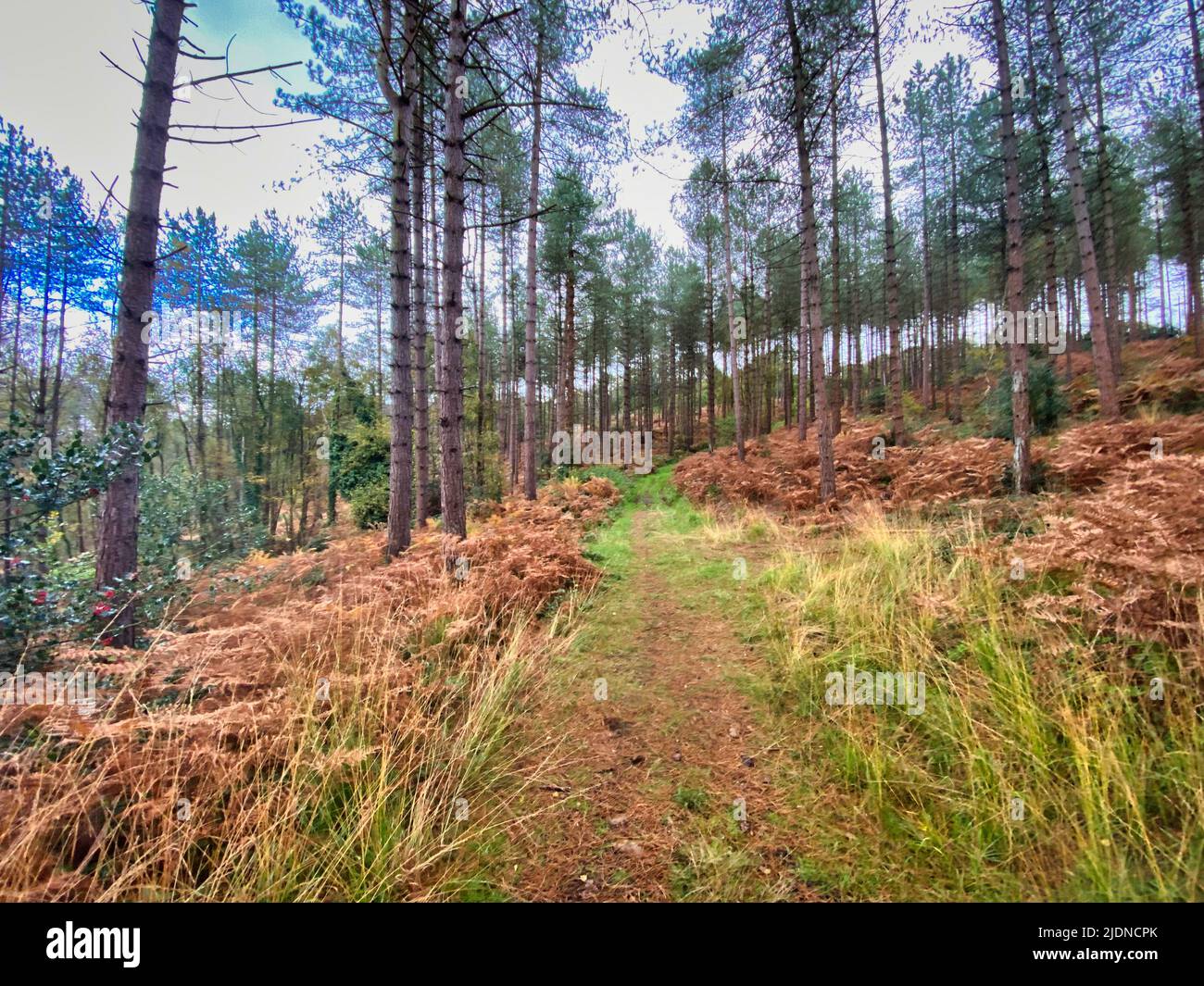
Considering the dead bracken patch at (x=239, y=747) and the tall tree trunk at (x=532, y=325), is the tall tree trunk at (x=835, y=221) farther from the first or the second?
the dead bracken patch at (x=239, y=747)

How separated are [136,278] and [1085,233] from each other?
647 inches

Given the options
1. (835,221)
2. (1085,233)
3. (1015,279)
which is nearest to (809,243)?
(1015,279)

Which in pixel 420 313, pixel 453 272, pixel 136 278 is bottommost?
pixel 136 278

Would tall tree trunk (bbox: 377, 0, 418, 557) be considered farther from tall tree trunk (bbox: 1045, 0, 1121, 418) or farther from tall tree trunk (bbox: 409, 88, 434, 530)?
tall tree trunk (bbox: 1045, 0, 1121, 418)

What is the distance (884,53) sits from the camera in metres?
10.5

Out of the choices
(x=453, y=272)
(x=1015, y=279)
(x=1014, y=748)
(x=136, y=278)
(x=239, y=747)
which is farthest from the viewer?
(x=1015, y=279)

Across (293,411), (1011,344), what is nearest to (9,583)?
(1011,344)

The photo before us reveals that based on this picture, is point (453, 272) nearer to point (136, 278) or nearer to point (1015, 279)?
point (136, 278)

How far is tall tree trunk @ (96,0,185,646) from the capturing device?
423 cm

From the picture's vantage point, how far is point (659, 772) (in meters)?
2.44

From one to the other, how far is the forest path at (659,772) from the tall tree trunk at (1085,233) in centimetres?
1045

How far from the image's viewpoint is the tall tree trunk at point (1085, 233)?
28.8ft

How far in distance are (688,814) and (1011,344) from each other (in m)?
9.33

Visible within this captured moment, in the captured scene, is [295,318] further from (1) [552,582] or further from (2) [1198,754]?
(2) [1198,754]
